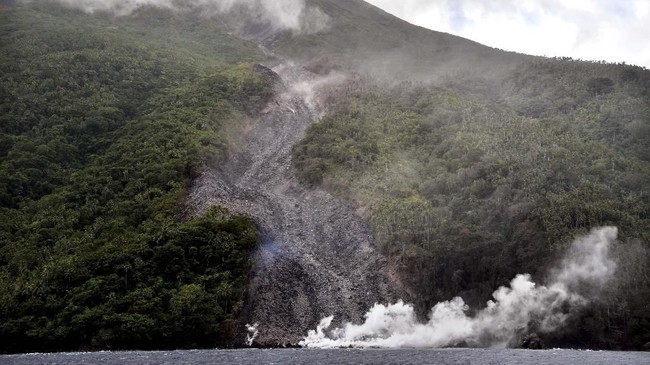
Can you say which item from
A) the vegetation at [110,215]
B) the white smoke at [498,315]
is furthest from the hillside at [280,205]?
the white smoke at [498,315]

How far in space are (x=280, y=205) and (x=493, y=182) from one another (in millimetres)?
41999

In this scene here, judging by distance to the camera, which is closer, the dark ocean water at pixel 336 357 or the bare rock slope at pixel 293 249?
the dark ocean water at pixel 336 357

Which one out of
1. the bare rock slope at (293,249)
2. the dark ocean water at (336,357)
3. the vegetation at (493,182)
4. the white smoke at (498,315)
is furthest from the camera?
the vegetation at (493,182)

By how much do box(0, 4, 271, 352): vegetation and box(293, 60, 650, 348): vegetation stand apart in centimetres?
2778

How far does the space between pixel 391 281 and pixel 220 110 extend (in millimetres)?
79145

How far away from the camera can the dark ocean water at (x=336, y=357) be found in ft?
281

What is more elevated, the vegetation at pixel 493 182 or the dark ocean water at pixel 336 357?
the vegetation at pixel 493 182

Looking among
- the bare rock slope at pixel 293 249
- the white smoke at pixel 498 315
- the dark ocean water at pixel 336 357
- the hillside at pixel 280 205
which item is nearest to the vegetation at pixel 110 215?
the hillside at pixel 280 205

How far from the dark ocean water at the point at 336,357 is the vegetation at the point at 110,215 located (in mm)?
7807

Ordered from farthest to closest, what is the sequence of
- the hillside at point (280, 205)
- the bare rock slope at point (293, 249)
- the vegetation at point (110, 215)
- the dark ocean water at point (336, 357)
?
the bare rock slope at point (293, 249), the hillside at point (280, 205), the vegetation at point (110, 215), the dark ocean water at point (336, 357)

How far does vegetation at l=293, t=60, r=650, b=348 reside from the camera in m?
119

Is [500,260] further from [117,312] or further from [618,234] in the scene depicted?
[117,312]

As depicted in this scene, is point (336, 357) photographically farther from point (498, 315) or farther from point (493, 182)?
point (493, 182)

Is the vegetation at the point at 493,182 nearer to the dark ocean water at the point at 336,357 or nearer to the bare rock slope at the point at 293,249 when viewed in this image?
the bare rock slope at the point at 293,249
